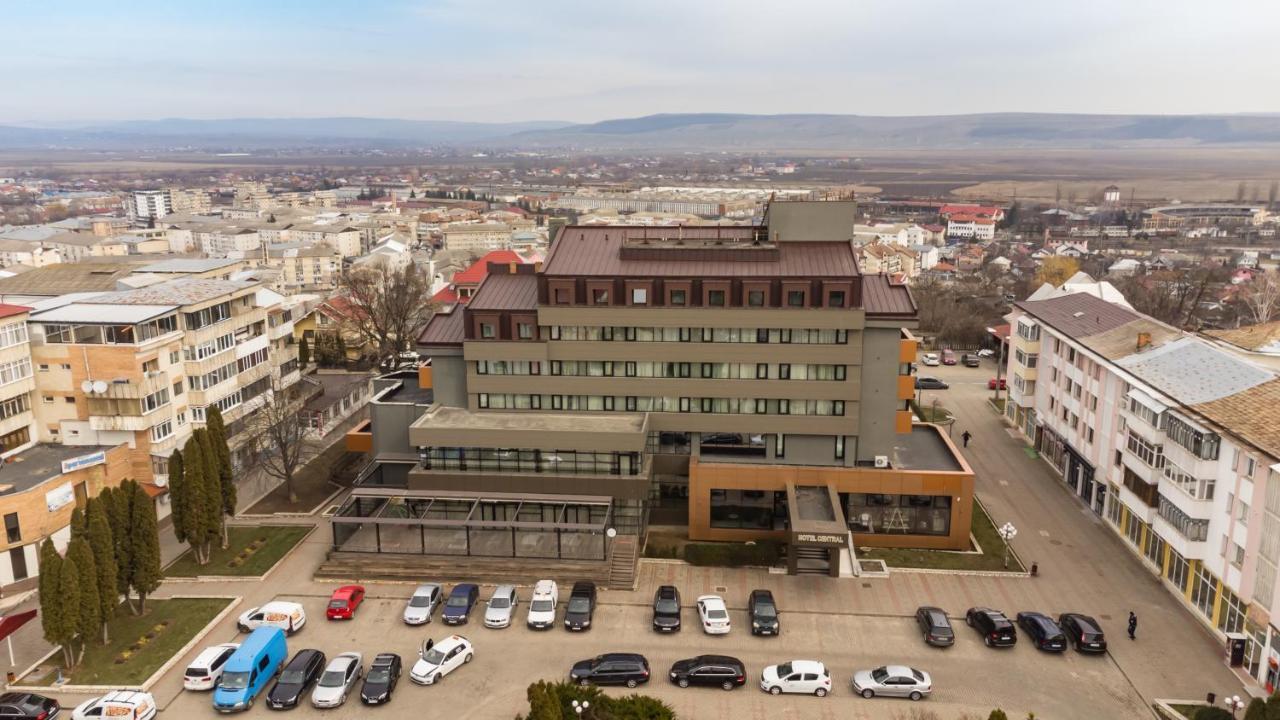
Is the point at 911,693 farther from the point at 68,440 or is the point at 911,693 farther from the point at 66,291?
the point at 66,291

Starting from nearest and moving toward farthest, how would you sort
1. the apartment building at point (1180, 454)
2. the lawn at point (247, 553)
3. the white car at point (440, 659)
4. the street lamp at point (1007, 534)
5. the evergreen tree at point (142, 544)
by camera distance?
the white car at point (440, 659) < the apartment building at point (1180, 454) < the evergreen tree at point (142, 544) < the lawn at point (247, 553) < the street lamp at point (1007, 534)

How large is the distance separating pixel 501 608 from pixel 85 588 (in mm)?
17671

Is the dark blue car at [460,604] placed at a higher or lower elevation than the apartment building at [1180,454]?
lower

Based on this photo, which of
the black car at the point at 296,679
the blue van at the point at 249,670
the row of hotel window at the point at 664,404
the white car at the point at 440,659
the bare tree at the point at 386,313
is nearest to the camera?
the blue van at the point at 249,670

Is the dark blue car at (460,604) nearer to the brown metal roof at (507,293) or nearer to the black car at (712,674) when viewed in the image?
the black car at (712,674)

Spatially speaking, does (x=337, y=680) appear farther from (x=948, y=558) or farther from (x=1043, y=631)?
(x=948, y=558)

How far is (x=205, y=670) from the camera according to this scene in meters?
34.5

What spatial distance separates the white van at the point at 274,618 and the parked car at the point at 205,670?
3128 mm

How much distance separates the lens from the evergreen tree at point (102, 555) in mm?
36312

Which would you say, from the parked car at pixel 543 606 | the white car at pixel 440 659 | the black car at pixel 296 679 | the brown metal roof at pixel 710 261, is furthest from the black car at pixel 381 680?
the brown metal roof at pixel 710 261

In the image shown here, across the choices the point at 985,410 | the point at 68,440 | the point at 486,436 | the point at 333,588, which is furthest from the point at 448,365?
the point at 985,410

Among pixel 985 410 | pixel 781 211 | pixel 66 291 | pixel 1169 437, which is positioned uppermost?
pixel 781 211

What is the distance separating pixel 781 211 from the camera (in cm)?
5256

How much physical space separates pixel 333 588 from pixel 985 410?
195 ft
